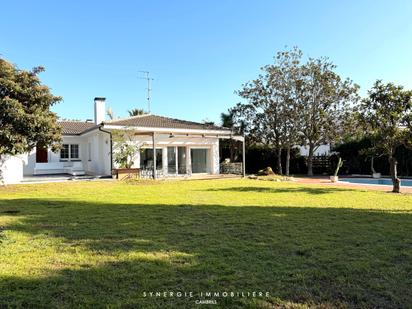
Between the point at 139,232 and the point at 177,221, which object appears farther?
the point at 177,221

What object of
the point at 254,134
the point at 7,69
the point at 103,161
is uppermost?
the point at 7,69

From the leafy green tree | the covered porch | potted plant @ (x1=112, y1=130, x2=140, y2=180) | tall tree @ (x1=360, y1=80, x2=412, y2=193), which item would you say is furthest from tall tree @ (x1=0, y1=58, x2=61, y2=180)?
tall tree @ (x1=360, y1=80, x2=412, y2=193)

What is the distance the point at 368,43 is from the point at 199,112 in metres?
28.9

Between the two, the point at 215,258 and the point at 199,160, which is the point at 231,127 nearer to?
the point at 199,160

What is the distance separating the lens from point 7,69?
15.6 m

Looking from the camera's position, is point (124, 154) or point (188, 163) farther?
point (188, 163)

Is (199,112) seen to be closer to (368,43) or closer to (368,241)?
(368,43)

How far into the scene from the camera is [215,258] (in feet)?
17.4

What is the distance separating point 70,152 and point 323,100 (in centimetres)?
2181

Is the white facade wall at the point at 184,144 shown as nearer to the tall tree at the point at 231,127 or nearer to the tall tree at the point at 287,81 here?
the tall tree at the point at 231,127

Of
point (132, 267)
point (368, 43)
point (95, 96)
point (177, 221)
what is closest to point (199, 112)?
point (95, 96)

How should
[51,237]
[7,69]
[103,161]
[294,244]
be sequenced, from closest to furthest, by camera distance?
1. [294,244]
2. [51,237]
3. [7,69]
4. [103,161]

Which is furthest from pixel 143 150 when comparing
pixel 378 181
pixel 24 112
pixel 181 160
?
pixel 378 181

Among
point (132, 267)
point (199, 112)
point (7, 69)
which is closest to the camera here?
point (132, 267)
